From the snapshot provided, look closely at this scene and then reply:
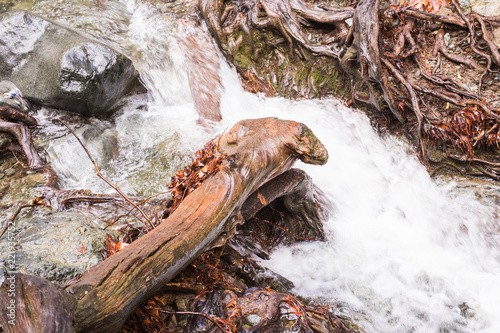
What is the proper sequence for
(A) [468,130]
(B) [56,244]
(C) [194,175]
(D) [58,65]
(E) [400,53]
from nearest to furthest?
1. (B) [56,244]
2. (C) [194,175]
3. (A) [468,130]
4. (D) [58,65]
5. (E) [400,53]

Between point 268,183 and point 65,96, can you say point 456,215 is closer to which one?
point 268,183

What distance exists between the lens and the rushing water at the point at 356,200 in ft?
11.5

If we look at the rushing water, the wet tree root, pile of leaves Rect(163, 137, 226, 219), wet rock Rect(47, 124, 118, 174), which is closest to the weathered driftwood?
pile of leaves Rect(163, 137, 226, 219)

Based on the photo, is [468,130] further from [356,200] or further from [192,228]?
[192,228]

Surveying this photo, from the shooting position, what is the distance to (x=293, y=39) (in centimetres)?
580

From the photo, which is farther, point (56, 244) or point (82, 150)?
point (82, 150)

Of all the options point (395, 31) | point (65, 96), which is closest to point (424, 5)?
point (395, 31)

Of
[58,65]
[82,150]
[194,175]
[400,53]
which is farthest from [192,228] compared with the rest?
[400,53]

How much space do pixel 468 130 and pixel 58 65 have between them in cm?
602

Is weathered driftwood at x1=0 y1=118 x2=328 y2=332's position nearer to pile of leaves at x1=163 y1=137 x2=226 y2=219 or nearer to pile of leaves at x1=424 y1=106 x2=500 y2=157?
pile of leaves at x1=163 y1=137 x2=226 y2=219

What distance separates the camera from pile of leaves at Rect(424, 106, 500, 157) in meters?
4.37

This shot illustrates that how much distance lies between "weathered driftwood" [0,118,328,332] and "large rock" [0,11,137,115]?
2883 millimetres

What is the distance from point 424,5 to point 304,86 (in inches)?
88.2

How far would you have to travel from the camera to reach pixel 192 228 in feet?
7.64
